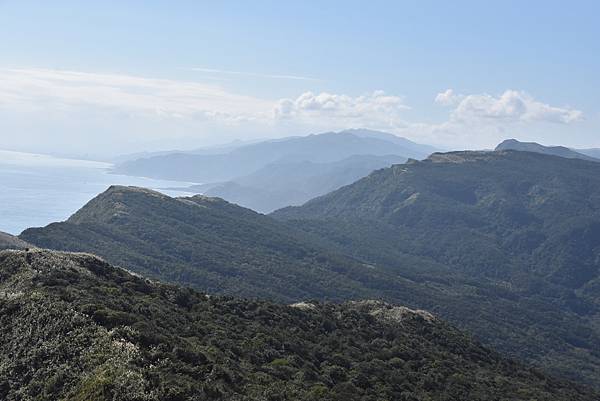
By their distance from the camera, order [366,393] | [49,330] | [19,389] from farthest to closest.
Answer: [366,393]
[49,330]
[19,389]

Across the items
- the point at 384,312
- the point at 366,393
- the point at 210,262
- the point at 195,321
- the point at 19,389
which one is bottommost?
the point at 210,262

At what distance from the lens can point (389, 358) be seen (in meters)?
Answer: 70.8

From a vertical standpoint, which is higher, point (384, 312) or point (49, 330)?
point (49, 330)

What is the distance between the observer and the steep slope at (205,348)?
36.5 meters

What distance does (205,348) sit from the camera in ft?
157

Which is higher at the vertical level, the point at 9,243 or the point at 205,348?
the point at 205,348

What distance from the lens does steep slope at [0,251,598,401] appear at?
3653cm

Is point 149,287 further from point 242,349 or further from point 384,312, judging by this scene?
point 384,312

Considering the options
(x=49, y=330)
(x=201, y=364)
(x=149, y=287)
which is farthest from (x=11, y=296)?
(x=149, y=287)

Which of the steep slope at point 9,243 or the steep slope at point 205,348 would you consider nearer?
the steep slope at point 205,348

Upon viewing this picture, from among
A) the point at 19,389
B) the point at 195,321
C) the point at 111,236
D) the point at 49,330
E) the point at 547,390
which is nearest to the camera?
the point at 19,389

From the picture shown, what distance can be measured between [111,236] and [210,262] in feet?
114

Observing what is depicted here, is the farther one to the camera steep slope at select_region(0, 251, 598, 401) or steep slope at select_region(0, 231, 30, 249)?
steep slope at select_region(0, 231, 30, 249)

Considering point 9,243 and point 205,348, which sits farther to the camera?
point 9,243
